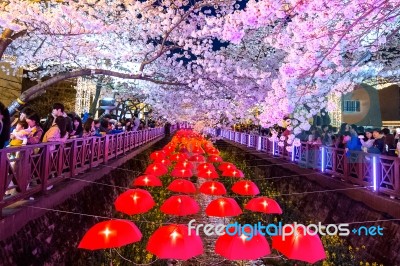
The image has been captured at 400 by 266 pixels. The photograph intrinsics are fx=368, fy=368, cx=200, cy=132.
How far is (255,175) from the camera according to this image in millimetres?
23516

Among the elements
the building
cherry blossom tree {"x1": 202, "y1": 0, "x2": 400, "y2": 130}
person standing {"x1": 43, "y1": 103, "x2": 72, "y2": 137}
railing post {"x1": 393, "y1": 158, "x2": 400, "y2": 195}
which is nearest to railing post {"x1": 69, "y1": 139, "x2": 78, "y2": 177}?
person standing {"x1": 43, "y1": 103, "x2": 72, "y2": 137}

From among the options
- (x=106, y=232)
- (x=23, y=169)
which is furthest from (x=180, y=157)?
(x=106, y=232)

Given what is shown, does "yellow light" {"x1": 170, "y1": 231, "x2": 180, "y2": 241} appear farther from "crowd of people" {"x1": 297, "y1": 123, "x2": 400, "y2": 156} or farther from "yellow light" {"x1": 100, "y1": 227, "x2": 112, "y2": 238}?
"crowd of people" {"x1": 297, "y1": 123, "x2": 400, "y2": 156}

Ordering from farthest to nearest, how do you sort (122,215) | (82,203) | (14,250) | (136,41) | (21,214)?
(136,41) < (122,215) < (82,203) < (21,214) < (14,250)

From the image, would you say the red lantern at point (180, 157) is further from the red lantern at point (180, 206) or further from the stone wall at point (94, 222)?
the red lantern at point (180, 206)

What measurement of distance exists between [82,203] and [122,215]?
10.00ft

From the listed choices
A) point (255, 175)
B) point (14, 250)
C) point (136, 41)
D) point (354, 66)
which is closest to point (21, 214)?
point (14, 250)

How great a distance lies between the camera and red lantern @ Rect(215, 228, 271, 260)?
6734 mm

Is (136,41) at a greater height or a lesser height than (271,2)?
greater

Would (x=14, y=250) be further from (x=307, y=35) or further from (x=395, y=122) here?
(x=395, y=122)

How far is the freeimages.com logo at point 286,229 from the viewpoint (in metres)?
7.00

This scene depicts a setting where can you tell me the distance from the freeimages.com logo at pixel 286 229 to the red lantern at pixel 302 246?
36 mm

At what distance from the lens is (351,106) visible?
29.7 meters

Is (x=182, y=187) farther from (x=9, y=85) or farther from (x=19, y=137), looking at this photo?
(x=9, y=85)
